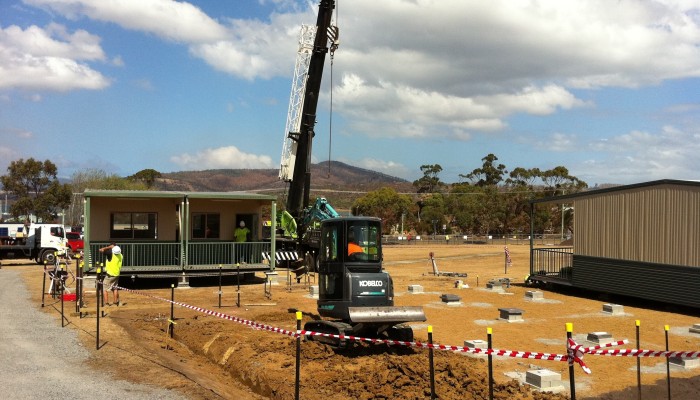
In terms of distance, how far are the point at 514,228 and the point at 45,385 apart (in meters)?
73.8

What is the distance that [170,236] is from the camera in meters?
24.8

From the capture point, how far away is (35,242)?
35156 mm

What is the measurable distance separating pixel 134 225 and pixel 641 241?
19.1 metres

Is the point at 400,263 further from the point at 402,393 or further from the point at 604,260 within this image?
the point at 402,393

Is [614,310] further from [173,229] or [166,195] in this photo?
[173,229]

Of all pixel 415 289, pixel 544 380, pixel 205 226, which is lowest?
pixel 415 289

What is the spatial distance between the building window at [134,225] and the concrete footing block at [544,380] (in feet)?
61.1

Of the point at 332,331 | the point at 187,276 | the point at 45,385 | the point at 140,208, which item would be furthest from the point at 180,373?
the point at 140,208

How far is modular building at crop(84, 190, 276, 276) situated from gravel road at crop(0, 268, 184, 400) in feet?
26.6

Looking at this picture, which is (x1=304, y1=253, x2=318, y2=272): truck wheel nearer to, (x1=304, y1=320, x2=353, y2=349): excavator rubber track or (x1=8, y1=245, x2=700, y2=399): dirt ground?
(x1=8, y1=245, x2=700, y2=399): dirt ground

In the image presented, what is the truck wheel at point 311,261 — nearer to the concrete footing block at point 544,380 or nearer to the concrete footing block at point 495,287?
the concrete footing block at point 495,287

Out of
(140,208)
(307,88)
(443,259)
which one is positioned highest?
(307,88)

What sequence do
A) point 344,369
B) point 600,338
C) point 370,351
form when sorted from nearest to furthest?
point 344,369, point 370,351, point 600,338

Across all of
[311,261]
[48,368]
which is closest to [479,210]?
[311,261]
